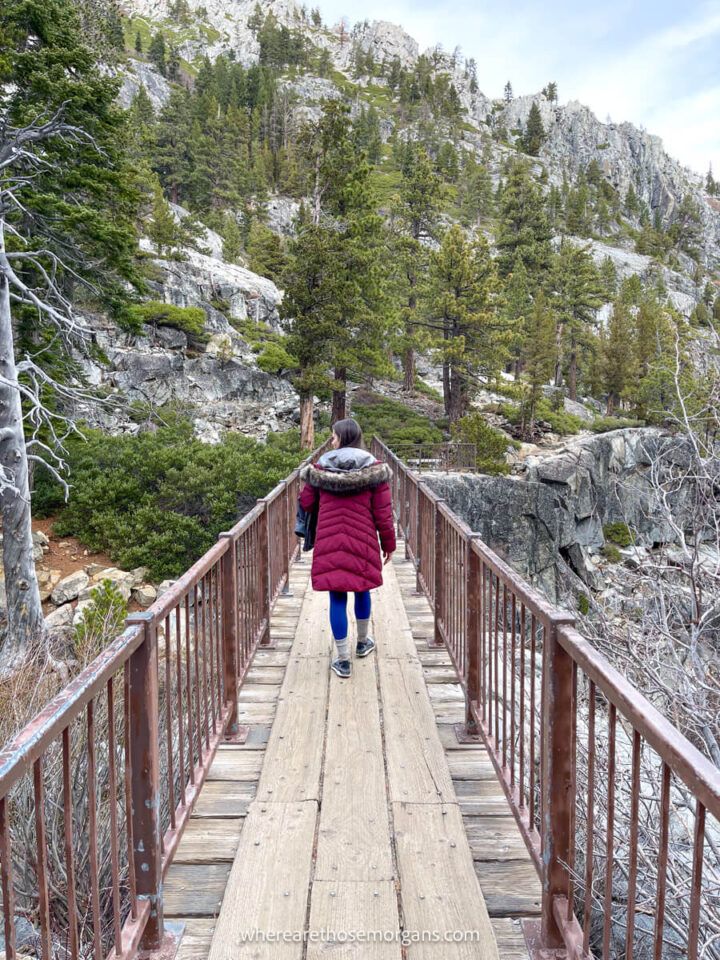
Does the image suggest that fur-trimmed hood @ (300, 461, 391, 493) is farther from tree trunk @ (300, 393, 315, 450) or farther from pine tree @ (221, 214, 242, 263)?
pine tree @ (221, 214, 242, 263)

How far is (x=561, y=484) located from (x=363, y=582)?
25.3m

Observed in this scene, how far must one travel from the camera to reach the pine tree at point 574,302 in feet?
144

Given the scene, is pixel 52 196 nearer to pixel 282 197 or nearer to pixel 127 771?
pixel 127 771

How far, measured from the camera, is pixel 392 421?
3067 cm

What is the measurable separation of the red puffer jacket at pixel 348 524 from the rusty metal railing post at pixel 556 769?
7.41 feet

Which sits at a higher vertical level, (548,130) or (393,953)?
(548,130)

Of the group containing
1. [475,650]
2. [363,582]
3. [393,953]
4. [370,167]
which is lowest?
[393,953]

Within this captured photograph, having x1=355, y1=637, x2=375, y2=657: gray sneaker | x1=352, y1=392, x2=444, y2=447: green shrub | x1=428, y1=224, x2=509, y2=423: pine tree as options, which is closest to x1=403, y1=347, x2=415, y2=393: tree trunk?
x1=352, y1=392, x2=444, y2=447: green shrub

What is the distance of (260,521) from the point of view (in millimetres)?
5031

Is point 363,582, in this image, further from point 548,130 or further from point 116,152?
point 548,130

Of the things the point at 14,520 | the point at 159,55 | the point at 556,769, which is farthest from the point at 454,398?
the point at 159,55

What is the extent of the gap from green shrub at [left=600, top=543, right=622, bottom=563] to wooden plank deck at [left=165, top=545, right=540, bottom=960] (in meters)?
28.6

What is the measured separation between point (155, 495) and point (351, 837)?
15657 mm

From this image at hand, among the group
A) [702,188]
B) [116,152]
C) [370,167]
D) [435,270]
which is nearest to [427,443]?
[435,270]
